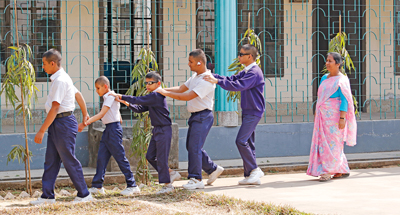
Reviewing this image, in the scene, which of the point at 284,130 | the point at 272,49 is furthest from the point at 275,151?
the point at 272,49

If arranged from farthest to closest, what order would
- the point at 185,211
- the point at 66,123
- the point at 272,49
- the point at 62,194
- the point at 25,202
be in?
the point at 272,49 < the point at 62,194 < the point at 25,202 < the point at 66,123 < the point at 185,211

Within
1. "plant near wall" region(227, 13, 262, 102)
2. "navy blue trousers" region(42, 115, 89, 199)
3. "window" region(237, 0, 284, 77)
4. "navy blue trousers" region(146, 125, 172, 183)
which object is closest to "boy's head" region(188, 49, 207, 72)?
"navy blue trousers" region(146, 125, 172, 183)

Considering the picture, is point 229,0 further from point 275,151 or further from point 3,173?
point 3,173

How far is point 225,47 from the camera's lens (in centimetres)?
772

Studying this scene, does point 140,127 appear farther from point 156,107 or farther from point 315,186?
point 315,186

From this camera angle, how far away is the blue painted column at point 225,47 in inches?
304

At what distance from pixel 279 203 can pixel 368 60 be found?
6989 millimetres

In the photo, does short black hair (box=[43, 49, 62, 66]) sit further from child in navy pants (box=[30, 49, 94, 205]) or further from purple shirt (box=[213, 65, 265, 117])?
purple shirt (box=[213, 65, 265, 117])

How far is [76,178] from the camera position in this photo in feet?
16.0

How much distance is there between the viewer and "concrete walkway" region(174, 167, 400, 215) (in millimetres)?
4492

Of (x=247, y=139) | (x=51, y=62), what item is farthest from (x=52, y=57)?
(x=247, y=139)

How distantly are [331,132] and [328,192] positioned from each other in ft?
3.35

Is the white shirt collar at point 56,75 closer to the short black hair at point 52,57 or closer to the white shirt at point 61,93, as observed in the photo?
the white shirt at point 61,93

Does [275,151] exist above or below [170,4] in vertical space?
below
